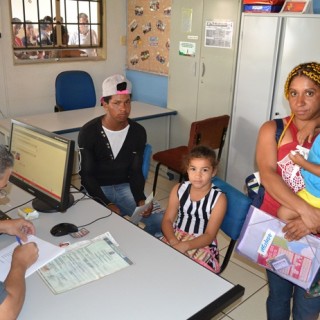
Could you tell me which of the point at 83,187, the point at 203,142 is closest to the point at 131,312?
the point at 83,187

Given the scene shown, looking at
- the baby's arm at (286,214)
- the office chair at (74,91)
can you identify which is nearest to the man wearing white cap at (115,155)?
the baby's arm at (286,214)

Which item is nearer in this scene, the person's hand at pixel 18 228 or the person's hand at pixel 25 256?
the person's hand at pixel 25 256

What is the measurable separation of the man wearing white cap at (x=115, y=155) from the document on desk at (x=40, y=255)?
73 cm

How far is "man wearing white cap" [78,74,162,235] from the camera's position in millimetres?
2367

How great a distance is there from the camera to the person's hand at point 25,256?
1.34 meters

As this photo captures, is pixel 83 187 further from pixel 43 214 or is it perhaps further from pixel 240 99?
pixel 240 99

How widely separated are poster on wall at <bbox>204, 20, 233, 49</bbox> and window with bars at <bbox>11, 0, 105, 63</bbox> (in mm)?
1732

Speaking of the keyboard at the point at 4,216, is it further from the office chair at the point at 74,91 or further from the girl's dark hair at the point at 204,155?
the office chair at the point at 74,91

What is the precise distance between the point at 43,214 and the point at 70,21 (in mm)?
3513

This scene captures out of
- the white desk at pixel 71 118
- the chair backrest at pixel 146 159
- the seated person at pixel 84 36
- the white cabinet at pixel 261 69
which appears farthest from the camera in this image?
the seated person at pixel 84 36

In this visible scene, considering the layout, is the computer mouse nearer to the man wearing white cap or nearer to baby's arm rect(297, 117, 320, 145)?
the man wearing white cap

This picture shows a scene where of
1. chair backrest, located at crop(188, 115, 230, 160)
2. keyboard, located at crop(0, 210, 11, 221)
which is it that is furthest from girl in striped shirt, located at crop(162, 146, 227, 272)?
chair backrest, located at crop(188, 115, 230, 160)

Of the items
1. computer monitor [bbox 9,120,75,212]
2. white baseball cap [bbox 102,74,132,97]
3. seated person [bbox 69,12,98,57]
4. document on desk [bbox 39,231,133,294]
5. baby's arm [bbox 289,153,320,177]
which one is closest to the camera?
document on desk [bbox 39,231,133,294]

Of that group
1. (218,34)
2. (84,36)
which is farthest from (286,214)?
(84,36)
